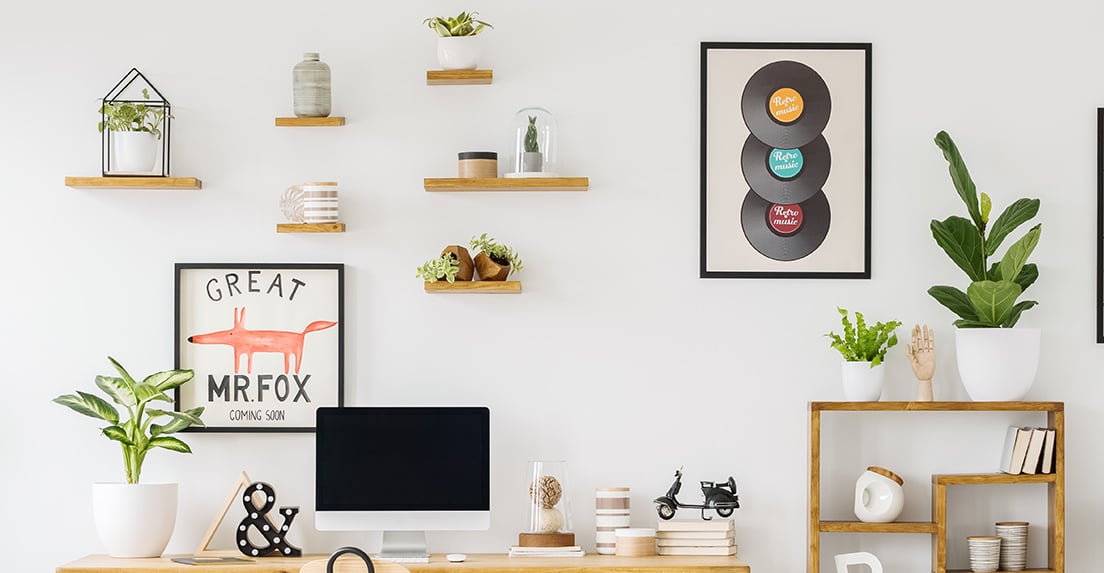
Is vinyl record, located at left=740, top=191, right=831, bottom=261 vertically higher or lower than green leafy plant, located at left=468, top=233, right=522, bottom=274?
higher

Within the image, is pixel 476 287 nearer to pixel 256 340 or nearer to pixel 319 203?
pixel 319 203

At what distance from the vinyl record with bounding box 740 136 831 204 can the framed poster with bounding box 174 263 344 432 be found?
1251 millimetres

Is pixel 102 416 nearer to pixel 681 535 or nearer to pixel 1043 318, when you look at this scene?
pixel 681 535

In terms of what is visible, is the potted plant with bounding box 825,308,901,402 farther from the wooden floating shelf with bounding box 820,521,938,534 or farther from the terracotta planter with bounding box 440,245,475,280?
the terracotta planter with bounding box 440,245,475,280

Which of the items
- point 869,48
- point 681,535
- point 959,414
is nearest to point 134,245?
point 681,535

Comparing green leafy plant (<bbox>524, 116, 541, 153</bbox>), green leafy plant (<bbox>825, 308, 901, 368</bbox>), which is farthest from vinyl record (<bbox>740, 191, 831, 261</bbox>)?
green leafy plant (<bbox>524, 116, 541, 153</bbox>)

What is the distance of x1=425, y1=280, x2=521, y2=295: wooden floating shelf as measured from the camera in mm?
3141

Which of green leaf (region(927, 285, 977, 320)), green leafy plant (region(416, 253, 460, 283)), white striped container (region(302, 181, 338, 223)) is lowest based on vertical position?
green leaf (region(927, 285, 977, 320))

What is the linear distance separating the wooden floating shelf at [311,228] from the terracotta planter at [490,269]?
0.41 metres

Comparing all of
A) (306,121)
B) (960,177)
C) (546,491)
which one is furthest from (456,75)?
(960,177)

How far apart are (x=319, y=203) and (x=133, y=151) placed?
55 cm

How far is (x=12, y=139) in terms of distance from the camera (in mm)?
3283

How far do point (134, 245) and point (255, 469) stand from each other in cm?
75

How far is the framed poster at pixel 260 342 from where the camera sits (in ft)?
10.7
